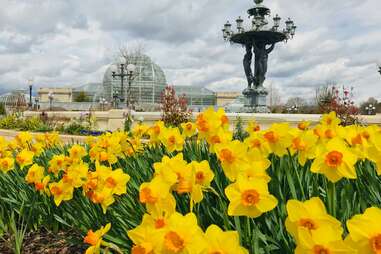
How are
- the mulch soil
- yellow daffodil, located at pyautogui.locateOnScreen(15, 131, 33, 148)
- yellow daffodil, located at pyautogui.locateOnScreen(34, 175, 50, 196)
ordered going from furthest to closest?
yellow daffodil, located at pyautogui.locateOnScreen(15, 131, 33, 148) → yellow daffodil, located at pyautogui.locateOnScreen(34, 175, 50, 196) → the mulch soil

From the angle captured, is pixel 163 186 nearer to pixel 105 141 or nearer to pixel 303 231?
pixel 303 231

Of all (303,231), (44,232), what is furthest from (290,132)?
(44,232)

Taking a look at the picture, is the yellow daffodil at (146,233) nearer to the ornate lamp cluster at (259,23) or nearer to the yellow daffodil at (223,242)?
the yellow daffodil at (223,242)

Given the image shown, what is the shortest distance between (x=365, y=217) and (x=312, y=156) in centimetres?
114

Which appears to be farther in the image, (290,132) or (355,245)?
(290,132)

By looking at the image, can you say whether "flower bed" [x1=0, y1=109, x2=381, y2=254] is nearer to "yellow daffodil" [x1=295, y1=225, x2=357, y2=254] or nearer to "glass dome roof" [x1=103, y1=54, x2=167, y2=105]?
"yellow daffodil" [x1=295, y1=225, x2=357, y2=254]

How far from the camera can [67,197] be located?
8.18 feet

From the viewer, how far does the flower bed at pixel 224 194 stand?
113 centimetres

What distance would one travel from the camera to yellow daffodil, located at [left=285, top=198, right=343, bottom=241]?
1078mm

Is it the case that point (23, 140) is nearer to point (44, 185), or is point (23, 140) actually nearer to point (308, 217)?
point (44, 185)

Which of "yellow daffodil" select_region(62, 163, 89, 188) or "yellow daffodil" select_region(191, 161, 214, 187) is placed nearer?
"yellow daffodil" select_region(191, 161, 214, 187)

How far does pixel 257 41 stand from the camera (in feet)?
89.9

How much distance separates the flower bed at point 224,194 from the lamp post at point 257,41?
2456cm

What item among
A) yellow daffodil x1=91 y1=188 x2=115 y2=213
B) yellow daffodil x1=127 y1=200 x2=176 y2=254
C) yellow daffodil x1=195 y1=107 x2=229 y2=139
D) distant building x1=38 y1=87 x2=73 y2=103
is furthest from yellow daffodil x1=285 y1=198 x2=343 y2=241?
distant building x1=38 y1=87 x2=73 y2=103
